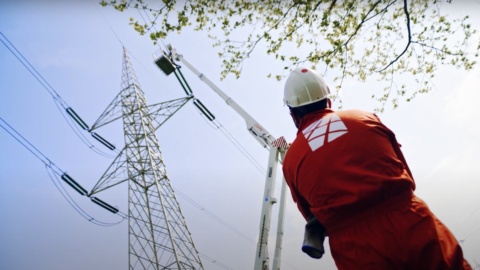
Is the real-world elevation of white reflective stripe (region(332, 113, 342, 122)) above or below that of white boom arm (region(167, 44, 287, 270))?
below

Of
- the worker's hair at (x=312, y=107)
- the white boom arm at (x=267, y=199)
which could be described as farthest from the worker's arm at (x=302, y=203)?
the white boom arm at (x=267, y=199)

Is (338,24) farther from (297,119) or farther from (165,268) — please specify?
(165,268)

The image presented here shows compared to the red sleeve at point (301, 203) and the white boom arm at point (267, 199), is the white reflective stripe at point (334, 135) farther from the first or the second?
the white boom arm at point (267, 199)

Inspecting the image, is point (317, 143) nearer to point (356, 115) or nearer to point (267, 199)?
point (356, 115)

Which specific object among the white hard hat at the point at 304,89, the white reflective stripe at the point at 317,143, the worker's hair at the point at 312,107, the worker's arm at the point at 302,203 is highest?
the white hard hat at the point at 304,89

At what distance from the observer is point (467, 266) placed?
85 cm

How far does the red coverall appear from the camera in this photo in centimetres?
86

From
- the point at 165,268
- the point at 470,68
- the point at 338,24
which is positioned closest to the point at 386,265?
the point at 338,24

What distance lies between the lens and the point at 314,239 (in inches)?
47.8

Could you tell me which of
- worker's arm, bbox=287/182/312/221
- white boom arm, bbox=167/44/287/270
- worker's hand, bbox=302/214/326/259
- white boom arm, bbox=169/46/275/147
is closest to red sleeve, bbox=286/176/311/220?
worker's arm, bbox=287/182/312/221

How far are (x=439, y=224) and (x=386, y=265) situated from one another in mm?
286

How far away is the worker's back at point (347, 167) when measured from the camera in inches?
38.4

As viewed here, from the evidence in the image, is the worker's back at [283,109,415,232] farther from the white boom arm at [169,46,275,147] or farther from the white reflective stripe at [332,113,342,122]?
the white boom arm at [169,46,275,147]

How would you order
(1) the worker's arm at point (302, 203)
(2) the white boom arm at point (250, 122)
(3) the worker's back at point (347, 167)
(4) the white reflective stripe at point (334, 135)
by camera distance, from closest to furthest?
(3) the worker's back at point (347, 167) → (4) the white reflective stripe at point (334, 135) → (1) the worker's arm at point (302, 203) → (2) the white boom arm at point (250, 122)
